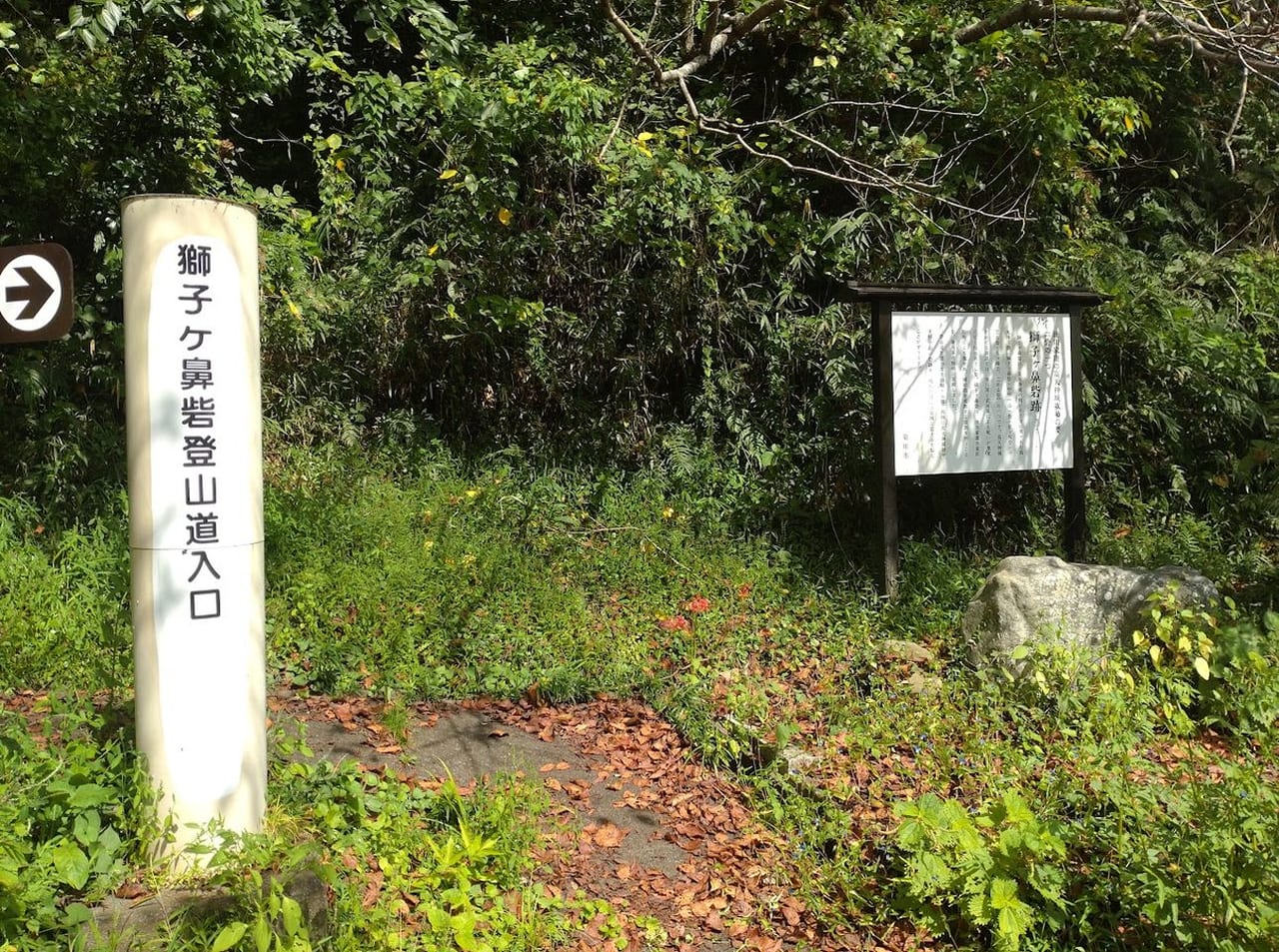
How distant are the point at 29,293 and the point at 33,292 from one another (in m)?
0.01

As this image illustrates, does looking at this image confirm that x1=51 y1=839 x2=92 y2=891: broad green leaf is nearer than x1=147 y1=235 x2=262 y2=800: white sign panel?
Yes

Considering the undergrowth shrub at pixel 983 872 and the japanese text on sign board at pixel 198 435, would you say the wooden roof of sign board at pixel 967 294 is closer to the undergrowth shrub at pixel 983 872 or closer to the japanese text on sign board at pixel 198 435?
the undergrowth shrub at pixel 983 872

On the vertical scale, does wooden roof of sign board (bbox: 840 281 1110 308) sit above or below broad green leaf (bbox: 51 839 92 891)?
above

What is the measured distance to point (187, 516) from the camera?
3031mm

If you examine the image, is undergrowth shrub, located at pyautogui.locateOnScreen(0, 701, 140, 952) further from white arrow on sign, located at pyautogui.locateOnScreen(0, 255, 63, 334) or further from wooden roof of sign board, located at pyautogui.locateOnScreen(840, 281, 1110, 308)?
wooden roof of sign board, located at pyautogui.locateOnScreen(840, 281, 1110, 308)

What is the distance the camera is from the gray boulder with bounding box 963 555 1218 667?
17.6ft

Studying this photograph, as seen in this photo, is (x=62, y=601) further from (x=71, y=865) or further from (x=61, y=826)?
(x=71, y=865)

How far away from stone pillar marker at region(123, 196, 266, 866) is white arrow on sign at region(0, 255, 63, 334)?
0.21 meters

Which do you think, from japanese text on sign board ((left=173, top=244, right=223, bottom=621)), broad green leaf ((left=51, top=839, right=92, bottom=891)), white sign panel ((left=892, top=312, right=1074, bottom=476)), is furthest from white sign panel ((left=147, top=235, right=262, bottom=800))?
white sign panel ((left=892, top=312, right=1074, bottom=476))

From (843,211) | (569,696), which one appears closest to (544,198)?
(843,211)

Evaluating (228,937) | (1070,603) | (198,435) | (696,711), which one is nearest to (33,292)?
(198,435)

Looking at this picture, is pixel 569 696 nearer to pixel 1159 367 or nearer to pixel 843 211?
pixel 843 211

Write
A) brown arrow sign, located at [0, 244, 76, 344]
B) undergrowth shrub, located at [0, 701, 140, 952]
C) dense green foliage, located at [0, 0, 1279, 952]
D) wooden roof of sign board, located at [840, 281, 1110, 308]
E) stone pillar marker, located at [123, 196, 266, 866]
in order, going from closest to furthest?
1. undergrowth shrub, located at [0, 701, 140, 952]
2. brown arrow sign, located at [0, 244, 76, 344]
3. stone pillar marker, located at [123, 196, 266, 866]
4. dense green foliage, located at [0, 0, 1279, 952]
5. wooden roof of sign board, located at [840, 281, 1110, 308]

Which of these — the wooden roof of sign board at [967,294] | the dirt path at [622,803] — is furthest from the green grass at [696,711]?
the wooden roof of sign board at [967,294]
